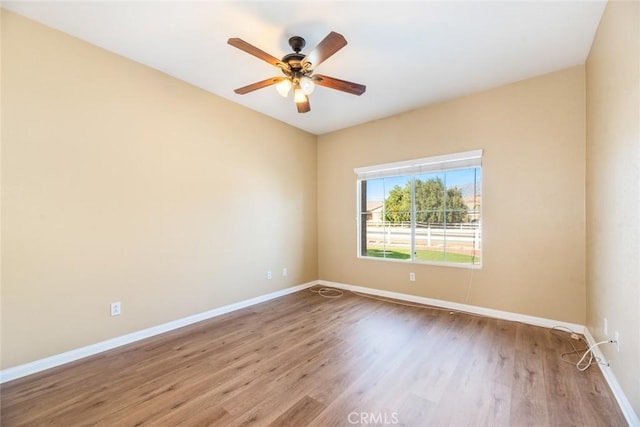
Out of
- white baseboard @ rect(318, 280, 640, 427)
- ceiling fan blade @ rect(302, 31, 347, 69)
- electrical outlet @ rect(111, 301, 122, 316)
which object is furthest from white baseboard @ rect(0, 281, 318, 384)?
ceiling fan blade @ rect(302, 31, 347, 69)

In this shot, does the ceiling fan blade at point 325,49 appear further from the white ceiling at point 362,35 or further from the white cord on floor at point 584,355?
the white cord on floor at point 584,355

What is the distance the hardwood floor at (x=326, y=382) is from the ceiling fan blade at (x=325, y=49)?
2.41m

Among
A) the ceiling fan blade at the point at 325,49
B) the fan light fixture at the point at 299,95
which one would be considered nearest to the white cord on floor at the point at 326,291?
the fan light fixture at the point at 299,95

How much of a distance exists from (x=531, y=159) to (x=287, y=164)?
3.24 m

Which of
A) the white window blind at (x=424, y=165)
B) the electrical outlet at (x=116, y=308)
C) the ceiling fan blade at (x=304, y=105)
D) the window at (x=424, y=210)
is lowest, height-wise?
the electrical outlet at (x=116, y=308)

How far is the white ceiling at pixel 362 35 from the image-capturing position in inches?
81.4

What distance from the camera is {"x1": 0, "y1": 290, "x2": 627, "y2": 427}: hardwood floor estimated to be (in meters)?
1.67

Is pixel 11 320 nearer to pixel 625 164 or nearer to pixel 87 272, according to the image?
pixel 87 272

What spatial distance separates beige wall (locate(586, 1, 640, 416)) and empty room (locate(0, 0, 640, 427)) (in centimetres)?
3

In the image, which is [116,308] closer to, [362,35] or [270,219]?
[270,219]

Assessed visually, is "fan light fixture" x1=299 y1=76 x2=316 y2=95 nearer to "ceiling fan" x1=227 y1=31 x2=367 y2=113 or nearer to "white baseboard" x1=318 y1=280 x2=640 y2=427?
"ceiling fan" x1=227 y1=31 x2=367 y2=113

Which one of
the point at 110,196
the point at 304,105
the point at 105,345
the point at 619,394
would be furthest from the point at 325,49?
the point at 105,345

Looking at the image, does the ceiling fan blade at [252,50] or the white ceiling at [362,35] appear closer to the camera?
the ceiling fan blade at [252,50]

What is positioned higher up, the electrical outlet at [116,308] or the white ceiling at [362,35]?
the white ceiling at [362,35]
